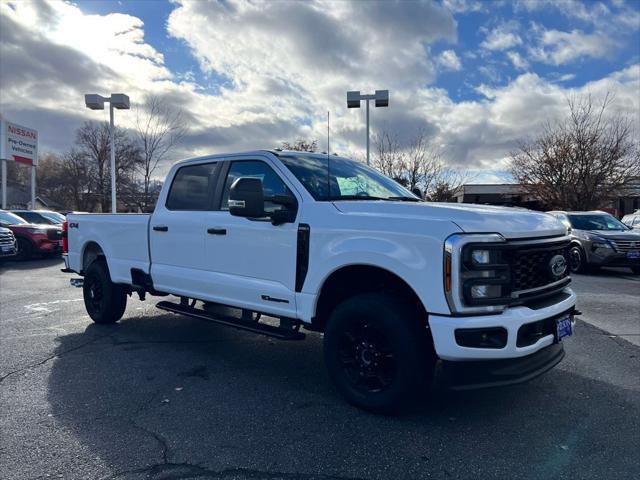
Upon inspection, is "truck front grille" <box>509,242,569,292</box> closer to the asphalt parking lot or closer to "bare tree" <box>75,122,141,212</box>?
the asphalt parking lot

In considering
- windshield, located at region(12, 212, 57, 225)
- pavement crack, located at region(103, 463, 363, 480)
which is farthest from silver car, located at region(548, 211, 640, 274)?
windshield, located at region(12, 212, 57, 225)

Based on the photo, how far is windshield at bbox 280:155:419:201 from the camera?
420cm

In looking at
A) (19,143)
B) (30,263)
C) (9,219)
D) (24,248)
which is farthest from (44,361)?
(19,143)

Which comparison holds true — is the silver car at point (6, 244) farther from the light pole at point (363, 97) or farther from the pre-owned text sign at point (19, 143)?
the pre-owned text sign at point (19, 143)

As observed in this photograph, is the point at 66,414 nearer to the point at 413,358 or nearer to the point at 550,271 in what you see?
the point at 413,358

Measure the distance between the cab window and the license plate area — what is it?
2.31 metres

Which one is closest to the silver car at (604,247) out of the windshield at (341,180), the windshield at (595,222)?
the windshield at (595,222)

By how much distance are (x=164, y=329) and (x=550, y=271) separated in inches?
188

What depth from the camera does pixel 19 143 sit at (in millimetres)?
28484

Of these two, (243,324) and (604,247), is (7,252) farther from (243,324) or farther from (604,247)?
(604,247)

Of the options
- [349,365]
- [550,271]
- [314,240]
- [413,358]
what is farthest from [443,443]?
[314,240]

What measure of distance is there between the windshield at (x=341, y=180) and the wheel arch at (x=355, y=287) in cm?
69

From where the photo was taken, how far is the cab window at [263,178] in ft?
14.0

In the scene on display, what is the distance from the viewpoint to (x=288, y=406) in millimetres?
3779
